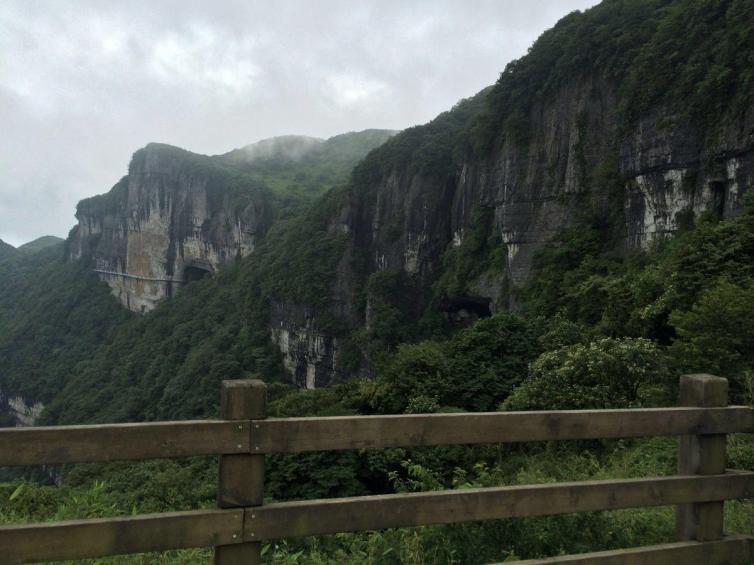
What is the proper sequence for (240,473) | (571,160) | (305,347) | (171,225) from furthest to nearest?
(171,225) → (305,347) → (571,160) → (240,473)

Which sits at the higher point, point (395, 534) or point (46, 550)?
point (46, 550)

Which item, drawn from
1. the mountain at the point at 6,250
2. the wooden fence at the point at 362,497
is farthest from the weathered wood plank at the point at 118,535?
the mountain at the point at 6,250

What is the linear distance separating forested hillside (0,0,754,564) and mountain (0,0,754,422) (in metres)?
0.17

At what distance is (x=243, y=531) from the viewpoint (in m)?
2.59

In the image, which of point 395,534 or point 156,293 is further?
point 156,293

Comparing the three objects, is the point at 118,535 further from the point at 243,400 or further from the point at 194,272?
the point at 194,272

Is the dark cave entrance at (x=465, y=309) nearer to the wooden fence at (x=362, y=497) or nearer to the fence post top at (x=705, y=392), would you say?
the fence post top at (x=705, y=392)

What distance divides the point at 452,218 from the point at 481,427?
44348mm

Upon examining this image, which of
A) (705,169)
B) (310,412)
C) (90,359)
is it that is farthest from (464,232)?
(90,359)

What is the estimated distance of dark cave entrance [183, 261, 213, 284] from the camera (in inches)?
3401

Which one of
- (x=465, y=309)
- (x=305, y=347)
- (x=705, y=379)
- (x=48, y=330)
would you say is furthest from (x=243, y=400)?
(x=48, y=330)

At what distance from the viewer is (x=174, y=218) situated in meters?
88.4

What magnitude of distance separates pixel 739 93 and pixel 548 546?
25.5 metres

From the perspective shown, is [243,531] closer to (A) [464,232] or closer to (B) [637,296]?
(B) [637,296]
